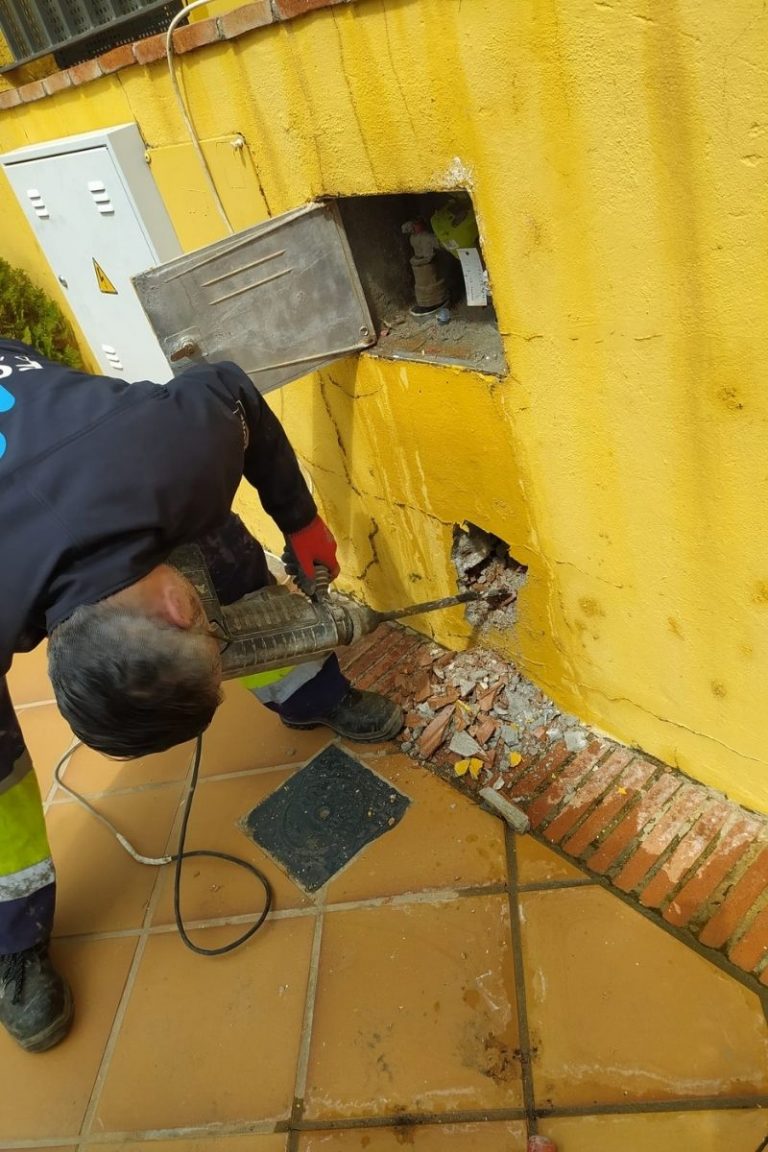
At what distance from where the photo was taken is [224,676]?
68.7 inches

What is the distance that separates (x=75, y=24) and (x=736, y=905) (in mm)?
3143

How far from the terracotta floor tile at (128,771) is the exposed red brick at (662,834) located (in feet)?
4.49

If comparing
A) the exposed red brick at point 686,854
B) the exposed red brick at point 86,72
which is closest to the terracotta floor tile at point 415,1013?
the exposed red brick at point 686,854

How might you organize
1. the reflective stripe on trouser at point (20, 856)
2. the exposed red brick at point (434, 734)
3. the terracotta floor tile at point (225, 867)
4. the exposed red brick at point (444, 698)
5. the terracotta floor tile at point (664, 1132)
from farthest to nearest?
the exposed red brick at point (444, 698) → the exposed red brick at point (434, 734) → the terracotta floor tile at point (225, 867) → the reflective stripe on trouser at point (20, 856) → the terracotta floor tile at point (664, 1132)

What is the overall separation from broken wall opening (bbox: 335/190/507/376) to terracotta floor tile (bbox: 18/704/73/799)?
1.79m

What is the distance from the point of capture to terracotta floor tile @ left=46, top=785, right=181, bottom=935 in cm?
206

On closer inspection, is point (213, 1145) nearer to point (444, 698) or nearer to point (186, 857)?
point (186, 857)

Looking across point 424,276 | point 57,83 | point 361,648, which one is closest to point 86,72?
point 57,83

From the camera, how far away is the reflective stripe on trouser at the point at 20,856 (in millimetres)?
1838

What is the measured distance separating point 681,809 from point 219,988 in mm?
1192

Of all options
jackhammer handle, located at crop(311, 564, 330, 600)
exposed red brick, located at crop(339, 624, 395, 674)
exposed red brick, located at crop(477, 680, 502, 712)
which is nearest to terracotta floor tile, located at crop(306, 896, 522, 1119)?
exposed red brick, located at crop(477, 680, 502, 712)

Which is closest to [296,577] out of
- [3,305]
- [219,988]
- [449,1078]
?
[219,988]

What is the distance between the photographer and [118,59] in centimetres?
191

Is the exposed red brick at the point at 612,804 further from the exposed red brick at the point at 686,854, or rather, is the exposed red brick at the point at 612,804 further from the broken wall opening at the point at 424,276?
the broken wall opening at the point at 424,276
